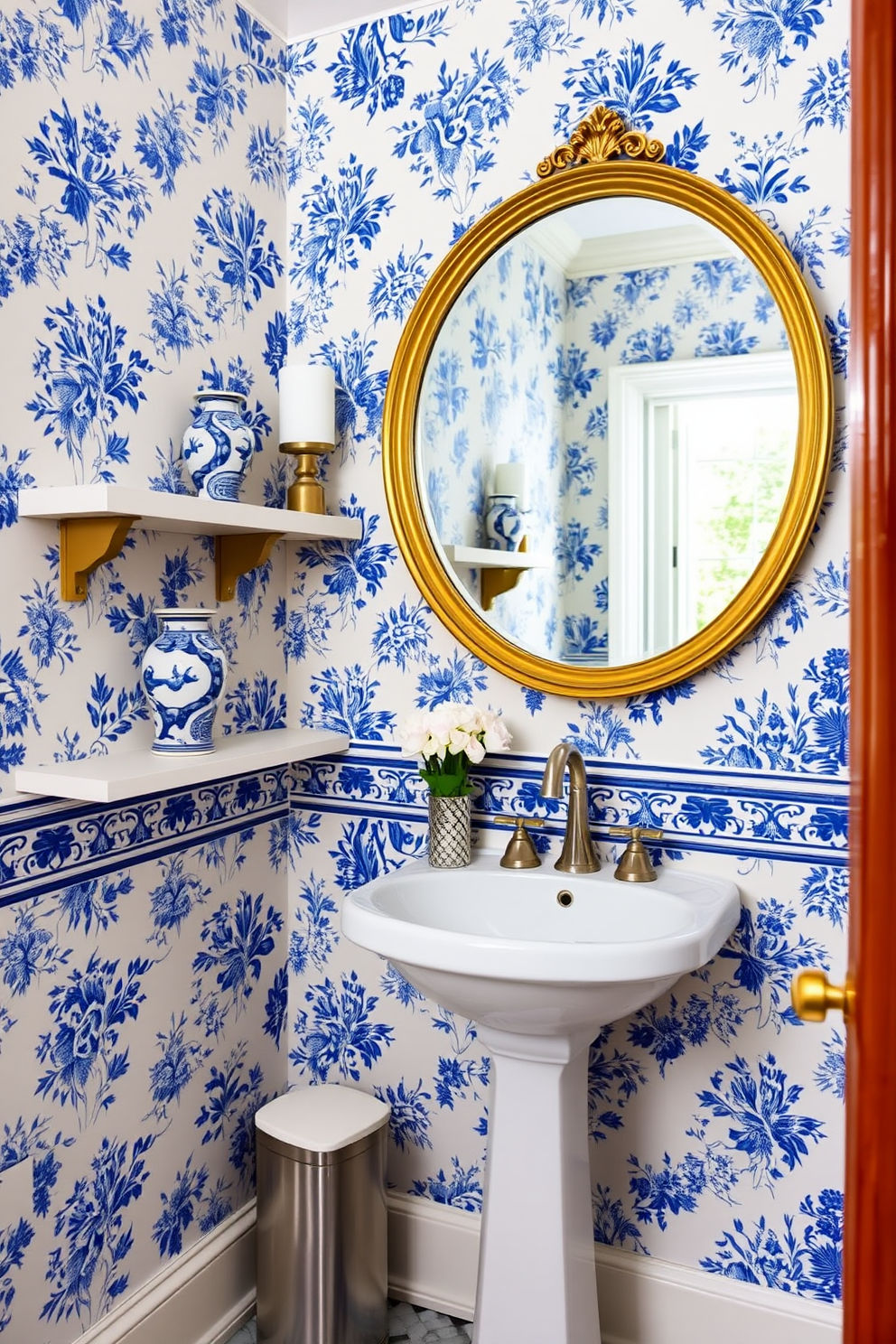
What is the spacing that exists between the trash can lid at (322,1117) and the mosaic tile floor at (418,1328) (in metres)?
0.39

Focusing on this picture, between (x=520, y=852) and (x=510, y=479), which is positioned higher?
(x=510, y=479)

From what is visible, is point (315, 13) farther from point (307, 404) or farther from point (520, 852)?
point (520, 852)

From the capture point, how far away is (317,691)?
2.07 meters

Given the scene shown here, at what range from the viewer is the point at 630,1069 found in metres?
1.78

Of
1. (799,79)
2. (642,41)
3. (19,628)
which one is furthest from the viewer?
(642,41)

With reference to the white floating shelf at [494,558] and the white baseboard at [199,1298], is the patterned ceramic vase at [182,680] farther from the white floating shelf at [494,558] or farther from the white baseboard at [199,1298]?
the white baseboard at [199,1298]

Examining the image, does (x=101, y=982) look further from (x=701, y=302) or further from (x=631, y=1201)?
(x=701, y=302)

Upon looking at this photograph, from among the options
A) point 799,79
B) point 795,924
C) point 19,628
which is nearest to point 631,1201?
point 795,924

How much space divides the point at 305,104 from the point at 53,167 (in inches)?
28.9

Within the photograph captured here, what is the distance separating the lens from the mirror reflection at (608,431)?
1634 mm

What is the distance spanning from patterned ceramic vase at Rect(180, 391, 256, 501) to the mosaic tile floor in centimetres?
148

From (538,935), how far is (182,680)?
0.70 m

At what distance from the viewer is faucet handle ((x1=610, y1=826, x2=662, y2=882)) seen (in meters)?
1.65

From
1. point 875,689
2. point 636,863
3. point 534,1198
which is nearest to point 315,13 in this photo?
point 636,863
